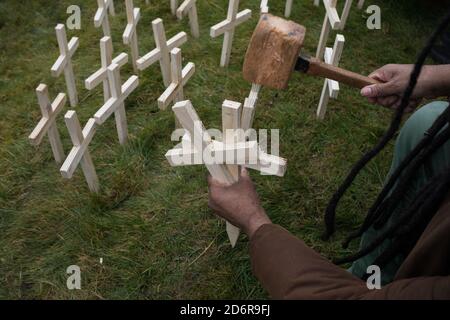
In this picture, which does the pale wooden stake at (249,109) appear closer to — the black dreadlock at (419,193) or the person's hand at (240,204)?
the person's hand at (240,204)

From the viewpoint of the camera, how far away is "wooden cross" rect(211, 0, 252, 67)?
257 cm

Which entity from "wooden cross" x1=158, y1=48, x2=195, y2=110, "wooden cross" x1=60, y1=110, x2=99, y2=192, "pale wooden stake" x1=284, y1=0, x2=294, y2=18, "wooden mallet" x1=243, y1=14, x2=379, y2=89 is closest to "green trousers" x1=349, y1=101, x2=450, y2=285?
"wooden mallet" x1=243, y1=14, x2=379, y2=89

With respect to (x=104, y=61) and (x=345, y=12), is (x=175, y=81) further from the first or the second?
(x=345, y=12)

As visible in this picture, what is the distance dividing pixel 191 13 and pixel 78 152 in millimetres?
1435

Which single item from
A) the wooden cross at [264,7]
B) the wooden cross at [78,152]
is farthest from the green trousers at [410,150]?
the wooden cross at [264,7]

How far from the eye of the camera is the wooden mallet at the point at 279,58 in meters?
1.40

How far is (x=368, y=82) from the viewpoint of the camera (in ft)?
5.04

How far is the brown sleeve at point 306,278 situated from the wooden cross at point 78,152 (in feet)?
3.29

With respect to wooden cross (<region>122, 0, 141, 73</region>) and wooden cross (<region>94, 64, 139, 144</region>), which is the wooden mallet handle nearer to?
wooden cross (<region>94, 64, 139, 144</region>)

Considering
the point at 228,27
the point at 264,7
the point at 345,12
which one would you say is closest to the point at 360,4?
the point at 345,12

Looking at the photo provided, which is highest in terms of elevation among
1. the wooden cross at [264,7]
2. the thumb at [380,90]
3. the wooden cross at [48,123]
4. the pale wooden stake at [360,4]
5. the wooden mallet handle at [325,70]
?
the wooden mallet handle at [325,70]

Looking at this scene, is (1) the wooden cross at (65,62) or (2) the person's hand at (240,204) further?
(1) the wooden cross at (65,62)

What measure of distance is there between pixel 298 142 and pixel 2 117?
5.70 feet

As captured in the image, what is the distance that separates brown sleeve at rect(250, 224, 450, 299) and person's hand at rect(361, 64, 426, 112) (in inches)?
25.8
